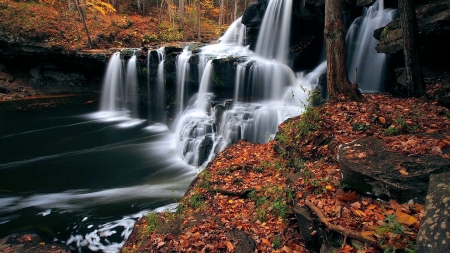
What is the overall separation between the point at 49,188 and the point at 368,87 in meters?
12.7

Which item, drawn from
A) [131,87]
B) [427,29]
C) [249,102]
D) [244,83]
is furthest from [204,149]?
[131,87]

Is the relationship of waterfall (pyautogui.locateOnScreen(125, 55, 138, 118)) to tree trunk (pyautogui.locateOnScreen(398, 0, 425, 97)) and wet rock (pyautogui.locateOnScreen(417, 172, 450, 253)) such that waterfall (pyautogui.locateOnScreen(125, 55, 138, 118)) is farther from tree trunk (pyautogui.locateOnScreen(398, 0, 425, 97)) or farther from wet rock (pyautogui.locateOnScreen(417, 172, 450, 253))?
wet rock (pyautogui.locateOnScreen(417, 172, 450, 253))

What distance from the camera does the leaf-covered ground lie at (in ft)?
9.68

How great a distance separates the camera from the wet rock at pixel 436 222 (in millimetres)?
2131

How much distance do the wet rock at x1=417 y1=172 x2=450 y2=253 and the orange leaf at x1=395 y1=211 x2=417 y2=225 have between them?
29cm

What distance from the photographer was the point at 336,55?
255 inches

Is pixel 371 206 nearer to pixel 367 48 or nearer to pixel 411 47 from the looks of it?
pixel 411 47

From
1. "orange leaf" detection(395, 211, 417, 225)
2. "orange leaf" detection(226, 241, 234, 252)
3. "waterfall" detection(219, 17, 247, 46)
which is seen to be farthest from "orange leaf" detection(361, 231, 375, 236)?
"waterfall" detection(219, 17, 247, 46)

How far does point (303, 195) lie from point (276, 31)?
12.4 m

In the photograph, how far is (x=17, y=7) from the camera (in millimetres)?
20500

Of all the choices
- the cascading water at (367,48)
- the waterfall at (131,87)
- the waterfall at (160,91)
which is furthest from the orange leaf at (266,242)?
the waterfall at (131,87)

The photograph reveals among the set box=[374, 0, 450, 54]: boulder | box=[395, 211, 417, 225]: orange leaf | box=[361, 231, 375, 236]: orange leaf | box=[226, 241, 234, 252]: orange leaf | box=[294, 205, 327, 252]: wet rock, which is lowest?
box=[226, 241, 234, 252]: orange leaf

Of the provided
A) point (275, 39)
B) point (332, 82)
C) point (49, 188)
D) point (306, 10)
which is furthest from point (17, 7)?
point (332, 82)

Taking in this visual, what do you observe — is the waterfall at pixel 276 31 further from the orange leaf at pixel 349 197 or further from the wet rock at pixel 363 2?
the orange leaf at pixel 349 197
